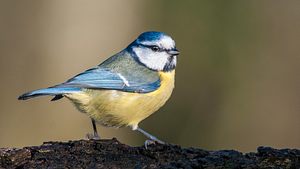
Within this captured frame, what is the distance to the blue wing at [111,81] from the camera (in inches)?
132

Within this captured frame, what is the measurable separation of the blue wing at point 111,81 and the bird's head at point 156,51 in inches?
4.1

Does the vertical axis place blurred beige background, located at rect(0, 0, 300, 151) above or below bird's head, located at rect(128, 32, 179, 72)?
below

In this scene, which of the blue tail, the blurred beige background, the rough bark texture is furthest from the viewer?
the blurred beige background

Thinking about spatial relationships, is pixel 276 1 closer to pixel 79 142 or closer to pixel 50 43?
pixel 50 43

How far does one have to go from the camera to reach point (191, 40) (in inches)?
264

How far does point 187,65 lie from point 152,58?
2.95m

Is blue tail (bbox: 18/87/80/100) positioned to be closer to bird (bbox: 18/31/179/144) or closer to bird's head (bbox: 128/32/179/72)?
bird (bbox: 18/31/179/144)

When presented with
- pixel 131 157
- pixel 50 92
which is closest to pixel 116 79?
pixel 50 92

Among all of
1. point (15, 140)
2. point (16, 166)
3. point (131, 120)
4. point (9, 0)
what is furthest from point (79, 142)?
point (9, 0)

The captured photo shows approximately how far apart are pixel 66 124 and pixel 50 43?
0.79 metres

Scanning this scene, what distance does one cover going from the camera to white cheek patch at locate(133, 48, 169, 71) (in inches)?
144

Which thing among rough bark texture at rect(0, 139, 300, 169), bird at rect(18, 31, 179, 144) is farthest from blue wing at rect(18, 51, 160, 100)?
rough bark texture at rect(0, 139, 300, 169)

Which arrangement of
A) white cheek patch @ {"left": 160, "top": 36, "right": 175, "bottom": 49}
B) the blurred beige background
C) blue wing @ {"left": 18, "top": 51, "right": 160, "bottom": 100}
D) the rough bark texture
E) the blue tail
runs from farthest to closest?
the blurred beige background → white cheek patch @ {"left": 160, "top": 36, "right": 175, "bottom": 49} → blue wing @ {"left": 18, "top": 51, "right": 160, "bottom": 100} → the blue tail → the rough bark texture

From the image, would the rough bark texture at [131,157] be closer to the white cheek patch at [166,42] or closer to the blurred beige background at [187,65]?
the white cheek patch at [166,42]
